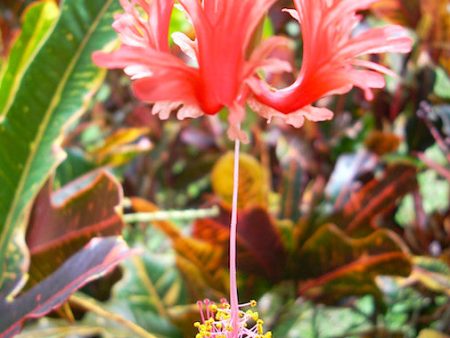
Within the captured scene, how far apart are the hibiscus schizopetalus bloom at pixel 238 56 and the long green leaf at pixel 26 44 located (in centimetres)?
35

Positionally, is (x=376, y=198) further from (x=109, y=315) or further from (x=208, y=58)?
(x=208, y=58)

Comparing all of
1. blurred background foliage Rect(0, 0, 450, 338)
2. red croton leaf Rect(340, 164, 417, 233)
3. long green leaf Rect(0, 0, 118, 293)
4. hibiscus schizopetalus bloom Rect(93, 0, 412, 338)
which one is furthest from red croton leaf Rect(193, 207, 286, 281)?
hibiscus schizopetalus bloom Rect(93, 0, 412, 338)

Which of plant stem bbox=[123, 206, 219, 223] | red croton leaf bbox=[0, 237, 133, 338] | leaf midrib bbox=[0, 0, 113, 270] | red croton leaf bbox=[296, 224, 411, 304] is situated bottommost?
red croton leaf bbox=[296, 224, 411, 304]

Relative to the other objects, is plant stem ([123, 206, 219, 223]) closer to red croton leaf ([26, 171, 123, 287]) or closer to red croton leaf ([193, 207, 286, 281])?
red croton leaf ([193, 207, 286, 281])

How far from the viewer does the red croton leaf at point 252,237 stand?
953mm

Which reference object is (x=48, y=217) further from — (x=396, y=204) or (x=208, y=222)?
(x=396, y=204)

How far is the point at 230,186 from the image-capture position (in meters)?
1.04

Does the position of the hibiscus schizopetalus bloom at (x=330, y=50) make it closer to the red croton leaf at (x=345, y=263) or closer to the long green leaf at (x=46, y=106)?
the long green leaf at (x=46, y=106)

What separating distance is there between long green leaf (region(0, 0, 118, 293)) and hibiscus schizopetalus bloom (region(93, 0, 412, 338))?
11.2 inches

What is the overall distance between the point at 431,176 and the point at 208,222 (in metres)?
0.56

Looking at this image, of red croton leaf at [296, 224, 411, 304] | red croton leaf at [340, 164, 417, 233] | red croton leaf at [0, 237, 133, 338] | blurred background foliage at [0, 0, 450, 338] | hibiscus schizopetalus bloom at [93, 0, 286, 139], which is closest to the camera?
hibiscus schizopetalus bloom at [93, 0, 286, 139]

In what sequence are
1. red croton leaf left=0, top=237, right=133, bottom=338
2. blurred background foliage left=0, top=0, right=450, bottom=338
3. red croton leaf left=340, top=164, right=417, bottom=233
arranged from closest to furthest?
red croton leaf left=0, top=237, right=133, bottom=338 < blurred background foliage left=0, top=0, right=450, bottom=338 < red croton leaf left=340, top=164, right=417, bottom=233

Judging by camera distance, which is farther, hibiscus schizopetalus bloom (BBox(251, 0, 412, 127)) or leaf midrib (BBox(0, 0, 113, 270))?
leaf midrib (BBox(0, 0, 113, 270))

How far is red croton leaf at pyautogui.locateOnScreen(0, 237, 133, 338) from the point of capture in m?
0.64
